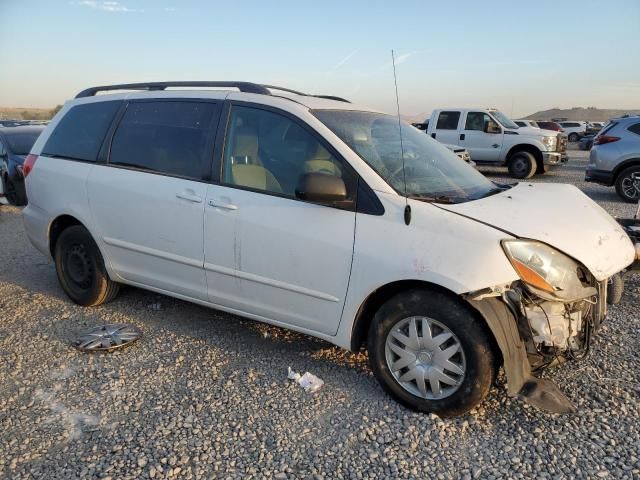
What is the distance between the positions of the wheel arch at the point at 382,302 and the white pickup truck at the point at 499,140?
1312 centimetres

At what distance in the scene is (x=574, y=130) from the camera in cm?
3800

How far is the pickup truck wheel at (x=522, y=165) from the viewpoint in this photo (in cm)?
1488

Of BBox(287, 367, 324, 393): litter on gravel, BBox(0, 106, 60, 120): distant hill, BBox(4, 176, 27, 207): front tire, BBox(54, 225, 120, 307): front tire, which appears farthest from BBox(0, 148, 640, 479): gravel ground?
BBox(0, 106, 60, 120): distant hill

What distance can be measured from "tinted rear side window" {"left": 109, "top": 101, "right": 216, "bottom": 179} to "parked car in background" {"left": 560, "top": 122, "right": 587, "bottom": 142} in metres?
38.7

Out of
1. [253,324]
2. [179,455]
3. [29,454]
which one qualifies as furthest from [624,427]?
[29,454]

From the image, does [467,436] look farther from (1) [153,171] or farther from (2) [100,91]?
(2) [100,91]

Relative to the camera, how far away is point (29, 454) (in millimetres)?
2689

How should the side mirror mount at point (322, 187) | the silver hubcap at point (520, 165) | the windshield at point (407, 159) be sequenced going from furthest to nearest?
the silver hubcap at point (520, 165), the windshield at point (407, 159), the side mirror mount at point (322, 187)

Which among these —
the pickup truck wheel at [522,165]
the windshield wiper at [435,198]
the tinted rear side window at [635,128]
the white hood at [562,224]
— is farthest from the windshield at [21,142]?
the pickup truck wheel at [522,165]

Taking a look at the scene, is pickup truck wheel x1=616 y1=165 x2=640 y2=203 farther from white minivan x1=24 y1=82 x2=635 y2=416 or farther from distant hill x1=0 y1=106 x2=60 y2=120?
distant hill x1=0 y1=106 x2=60 y2=120

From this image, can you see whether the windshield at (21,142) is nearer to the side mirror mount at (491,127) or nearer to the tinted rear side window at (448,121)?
the tinted rear side window at (448,121)

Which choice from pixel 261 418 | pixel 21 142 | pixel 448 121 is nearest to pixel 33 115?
pixel 21 142

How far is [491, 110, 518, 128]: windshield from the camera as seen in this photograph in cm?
1535

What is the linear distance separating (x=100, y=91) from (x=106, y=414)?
9.96 feet
